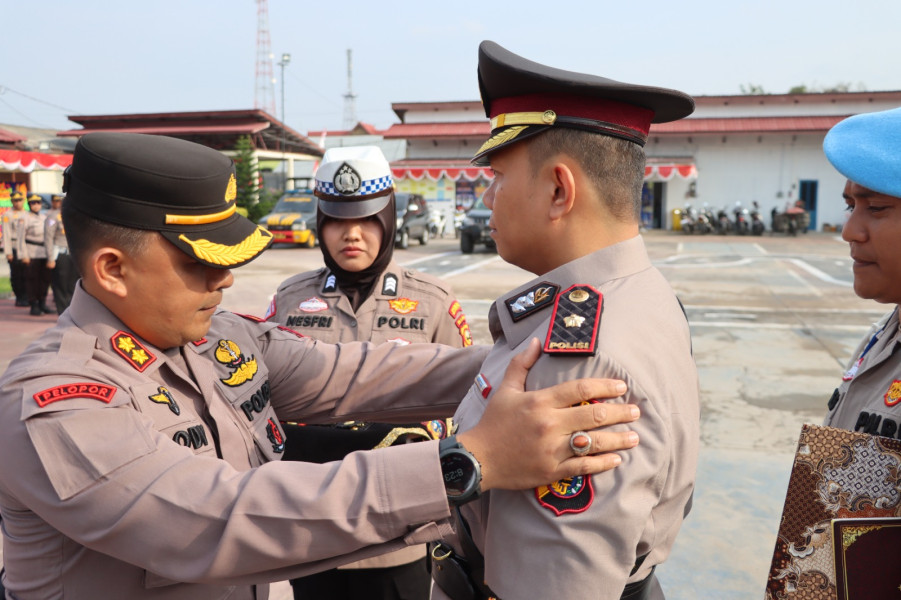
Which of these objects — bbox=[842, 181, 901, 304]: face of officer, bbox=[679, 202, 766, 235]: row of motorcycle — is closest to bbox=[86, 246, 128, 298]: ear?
bbox=[842, 181, 901, 304]: face of officer

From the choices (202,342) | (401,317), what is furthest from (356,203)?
(202,342)

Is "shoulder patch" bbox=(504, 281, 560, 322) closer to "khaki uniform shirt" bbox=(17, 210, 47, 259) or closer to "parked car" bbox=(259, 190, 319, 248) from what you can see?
"khaki uniform shirt" bbox=(17, 210, 47, 259)

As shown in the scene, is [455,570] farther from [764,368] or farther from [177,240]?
[764,368]

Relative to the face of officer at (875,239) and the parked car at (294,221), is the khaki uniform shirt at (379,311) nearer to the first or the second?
the face of officer at (875,239)

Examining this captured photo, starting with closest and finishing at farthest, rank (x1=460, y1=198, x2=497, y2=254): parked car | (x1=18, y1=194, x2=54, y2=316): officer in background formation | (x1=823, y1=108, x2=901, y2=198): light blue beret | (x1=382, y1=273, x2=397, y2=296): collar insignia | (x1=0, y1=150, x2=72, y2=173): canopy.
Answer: (x1=823, y1=108, x2=901, y2=198): light blue beret → (x1=382, y1=273, x2=397, y2=296): collar insignia → (x1=18, y1=194, x2=54, y2=316): officer in background formation → (x1=460, y1=198, x2=497, y2=254): parked car → (x1=0, y1=150, x2=72, y2=173): canopy

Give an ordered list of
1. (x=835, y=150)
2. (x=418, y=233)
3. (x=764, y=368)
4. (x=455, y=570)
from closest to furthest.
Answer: (x=455, y=570) → (x=835, y=150) → (x=764, y=368) → (x=418, y=233)

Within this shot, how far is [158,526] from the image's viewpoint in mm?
1257

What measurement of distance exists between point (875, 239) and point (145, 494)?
178cm

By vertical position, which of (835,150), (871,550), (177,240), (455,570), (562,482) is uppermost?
(835,150)

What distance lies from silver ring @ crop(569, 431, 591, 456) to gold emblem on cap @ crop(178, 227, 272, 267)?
31.8 inches

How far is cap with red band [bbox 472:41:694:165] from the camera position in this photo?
1.37 meters

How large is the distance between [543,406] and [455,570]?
0.58 metres

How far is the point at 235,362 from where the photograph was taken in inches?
71.8

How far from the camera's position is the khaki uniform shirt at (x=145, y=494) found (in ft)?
4.12
